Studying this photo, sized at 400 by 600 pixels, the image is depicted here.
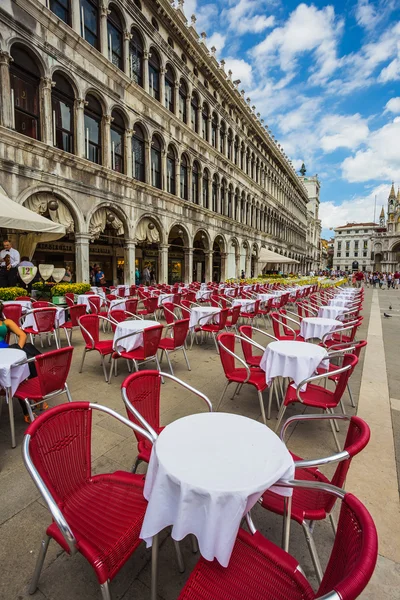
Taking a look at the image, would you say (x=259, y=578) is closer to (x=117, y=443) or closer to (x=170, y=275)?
(x=117, y=443)

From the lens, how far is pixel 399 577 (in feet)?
5.99

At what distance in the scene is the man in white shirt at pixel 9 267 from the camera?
8.62 m

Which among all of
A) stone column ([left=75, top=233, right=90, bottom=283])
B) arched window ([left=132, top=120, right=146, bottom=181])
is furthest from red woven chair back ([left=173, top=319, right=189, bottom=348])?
arched window ([left=132, top=120, right=146, bottom=181])

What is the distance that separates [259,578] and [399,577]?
1.13 meters

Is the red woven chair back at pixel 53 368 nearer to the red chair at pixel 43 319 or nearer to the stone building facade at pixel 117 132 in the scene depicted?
the red chair at pixel 43 319

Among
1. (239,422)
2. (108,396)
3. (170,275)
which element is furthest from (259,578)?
(170,275)

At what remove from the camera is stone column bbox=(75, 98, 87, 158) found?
42.6ft

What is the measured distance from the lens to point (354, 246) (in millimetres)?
106125

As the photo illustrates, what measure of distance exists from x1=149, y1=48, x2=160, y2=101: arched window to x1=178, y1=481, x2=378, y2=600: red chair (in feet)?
68.1

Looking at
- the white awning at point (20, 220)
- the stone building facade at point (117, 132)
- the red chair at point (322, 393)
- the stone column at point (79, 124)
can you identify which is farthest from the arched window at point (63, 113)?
the red chair at point (322, 393)

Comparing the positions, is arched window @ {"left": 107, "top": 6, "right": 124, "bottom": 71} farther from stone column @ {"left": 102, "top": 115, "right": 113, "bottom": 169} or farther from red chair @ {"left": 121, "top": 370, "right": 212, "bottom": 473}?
red chair @ {"left": 121, "top": 370, "right": 212, "bottom": 473}

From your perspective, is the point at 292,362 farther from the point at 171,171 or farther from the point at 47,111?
the point at 171,171

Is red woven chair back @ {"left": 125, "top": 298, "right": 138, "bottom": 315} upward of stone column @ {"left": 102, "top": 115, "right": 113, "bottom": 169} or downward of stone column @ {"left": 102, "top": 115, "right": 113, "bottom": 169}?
downward

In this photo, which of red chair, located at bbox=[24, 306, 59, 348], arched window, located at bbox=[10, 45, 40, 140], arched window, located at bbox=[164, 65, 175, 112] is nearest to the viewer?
red chair, located at bbox=[24, 306, 59, 348]
